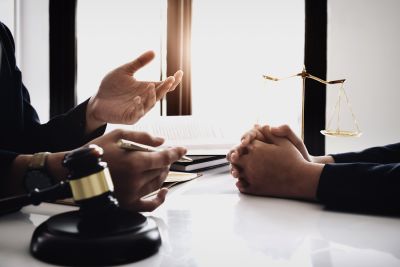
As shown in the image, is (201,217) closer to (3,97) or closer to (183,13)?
(3,97)

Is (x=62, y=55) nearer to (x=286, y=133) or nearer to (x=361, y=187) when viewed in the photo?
(x=286, y=133)

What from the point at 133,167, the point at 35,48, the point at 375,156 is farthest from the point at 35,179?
the point at 35,48

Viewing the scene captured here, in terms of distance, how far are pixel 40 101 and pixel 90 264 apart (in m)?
2.56

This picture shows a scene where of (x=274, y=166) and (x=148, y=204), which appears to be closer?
(x=148, y=204)

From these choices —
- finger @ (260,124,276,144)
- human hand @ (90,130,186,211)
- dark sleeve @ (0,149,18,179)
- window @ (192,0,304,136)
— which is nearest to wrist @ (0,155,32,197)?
dark sleeve @ (0,149,18,179)

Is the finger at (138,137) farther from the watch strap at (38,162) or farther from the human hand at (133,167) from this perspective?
the watch strap at (38,162)

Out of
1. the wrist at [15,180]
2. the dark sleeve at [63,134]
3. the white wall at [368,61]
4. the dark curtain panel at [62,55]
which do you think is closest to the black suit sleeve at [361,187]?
the wrist at [15,180]

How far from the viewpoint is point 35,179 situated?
0.72 m

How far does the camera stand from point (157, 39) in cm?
268

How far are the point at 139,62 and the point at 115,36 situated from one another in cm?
179

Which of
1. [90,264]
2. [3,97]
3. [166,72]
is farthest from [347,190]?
[166,72]

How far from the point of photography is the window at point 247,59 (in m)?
2.33

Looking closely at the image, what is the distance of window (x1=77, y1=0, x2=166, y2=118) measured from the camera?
2686 millimetres

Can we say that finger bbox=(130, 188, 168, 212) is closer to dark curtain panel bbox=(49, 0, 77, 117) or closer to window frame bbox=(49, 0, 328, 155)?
window frame bbox=(49, 0, 328, 155)
